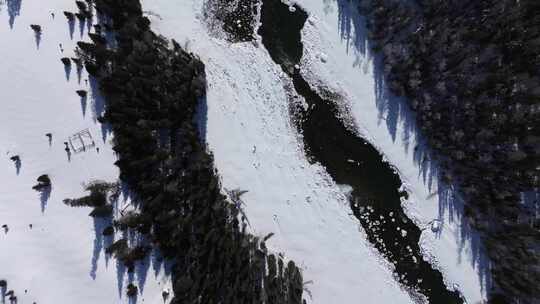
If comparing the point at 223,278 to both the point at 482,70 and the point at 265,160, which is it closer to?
the point at 265,160

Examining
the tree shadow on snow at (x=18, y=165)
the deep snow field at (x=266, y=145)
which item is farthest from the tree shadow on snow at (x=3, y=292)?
the tree shadow on snow at (x=18, y=165)

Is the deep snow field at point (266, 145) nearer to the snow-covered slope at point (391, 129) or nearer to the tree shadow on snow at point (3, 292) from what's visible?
the snow-covered slope at point (391, 129)

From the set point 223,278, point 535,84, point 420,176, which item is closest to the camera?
point 535,84

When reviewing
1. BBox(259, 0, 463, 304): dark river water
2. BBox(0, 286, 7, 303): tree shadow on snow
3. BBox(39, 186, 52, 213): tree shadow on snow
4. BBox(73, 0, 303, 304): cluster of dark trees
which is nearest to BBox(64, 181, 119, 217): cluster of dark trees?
BBox(73, 0, 303, 304): cluster of dark trees

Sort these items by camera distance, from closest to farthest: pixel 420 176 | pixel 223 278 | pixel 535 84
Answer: pixel 535 84, pixel 223 278, pixel 420 176

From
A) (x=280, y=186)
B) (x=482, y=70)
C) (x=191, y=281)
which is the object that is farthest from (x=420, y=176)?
(x=191, y=281)
